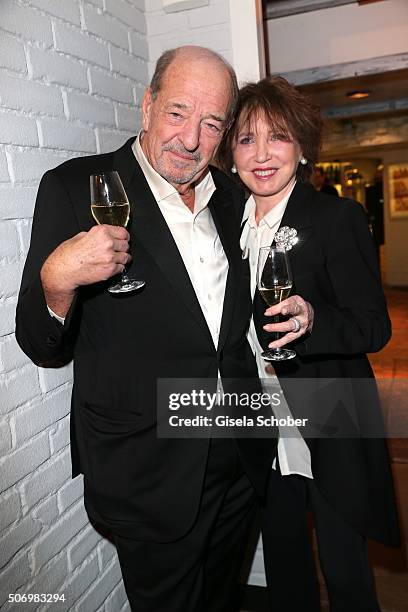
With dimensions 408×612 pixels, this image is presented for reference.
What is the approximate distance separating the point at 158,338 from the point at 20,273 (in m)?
0.42

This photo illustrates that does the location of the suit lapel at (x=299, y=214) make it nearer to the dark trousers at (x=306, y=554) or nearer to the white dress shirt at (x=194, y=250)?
the white dress shirt at (x=194, y=250)

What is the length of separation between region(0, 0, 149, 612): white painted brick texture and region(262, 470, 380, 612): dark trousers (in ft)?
1.99

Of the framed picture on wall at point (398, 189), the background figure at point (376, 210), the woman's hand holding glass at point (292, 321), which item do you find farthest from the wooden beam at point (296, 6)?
the background figure at point (376, 210)

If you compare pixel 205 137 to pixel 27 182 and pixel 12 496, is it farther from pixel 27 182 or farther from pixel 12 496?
pixel 12 496

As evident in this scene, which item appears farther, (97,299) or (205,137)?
(205,137)

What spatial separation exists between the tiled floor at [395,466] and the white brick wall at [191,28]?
2.38m

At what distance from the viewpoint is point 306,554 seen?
6.41ft

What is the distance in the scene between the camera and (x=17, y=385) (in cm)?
149

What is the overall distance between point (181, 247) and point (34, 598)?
1100 mm

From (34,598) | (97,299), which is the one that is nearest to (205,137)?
(97,299)

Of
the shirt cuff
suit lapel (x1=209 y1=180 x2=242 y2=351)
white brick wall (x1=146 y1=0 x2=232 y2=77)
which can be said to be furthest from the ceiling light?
the shirt cuff

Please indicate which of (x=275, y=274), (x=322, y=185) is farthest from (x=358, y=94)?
(x=275, y=274)

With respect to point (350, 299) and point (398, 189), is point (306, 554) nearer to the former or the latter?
point (350, 299)

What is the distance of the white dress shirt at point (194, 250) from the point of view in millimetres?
1602
